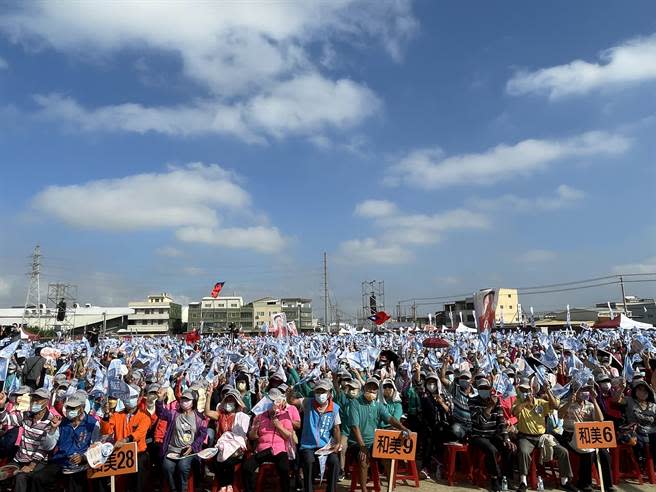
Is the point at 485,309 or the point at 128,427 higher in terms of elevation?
the point at 485,309

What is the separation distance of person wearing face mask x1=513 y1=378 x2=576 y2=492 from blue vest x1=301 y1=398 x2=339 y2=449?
257 centimetres

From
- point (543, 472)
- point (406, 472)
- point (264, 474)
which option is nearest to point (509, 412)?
point (543, 472)

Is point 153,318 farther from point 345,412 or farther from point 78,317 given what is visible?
point 345,412

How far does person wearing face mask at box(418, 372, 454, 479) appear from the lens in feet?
25.1

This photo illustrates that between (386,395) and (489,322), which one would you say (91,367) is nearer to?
(386,395)

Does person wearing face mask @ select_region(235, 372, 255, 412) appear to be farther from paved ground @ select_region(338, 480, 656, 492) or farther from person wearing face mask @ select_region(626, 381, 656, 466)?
person wearing face mask @ select_region(626, 381, 656, 466)

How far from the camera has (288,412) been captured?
6617 mm

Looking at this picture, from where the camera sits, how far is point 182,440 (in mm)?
6336

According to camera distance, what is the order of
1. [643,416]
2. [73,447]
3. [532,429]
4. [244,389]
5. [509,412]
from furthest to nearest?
[244,389]
[509,412]
[643,416]
[532,429]
[73,447]

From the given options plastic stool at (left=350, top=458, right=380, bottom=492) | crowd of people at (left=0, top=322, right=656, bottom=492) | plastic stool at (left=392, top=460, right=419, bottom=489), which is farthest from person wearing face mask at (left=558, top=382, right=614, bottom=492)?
plastic stool at (left=350, top=458, right=380, bottom=492)

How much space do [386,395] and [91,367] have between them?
29.8 ft

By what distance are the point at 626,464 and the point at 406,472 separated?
3114 mm

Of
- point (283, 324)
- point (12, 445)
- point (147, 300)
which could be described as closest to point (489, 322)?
point (283, 324)

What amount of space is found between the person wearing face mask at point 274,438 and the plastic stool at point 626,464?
4384mm
